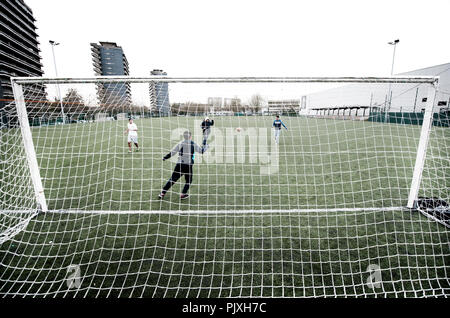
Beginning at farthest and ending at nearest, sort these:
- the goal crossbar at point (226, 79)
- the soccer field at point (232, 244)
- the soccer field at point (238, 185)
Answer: the soccer field at point (238, 185) → the goal crossbar at point (226, 79) → the soccer field at point (232, 244)

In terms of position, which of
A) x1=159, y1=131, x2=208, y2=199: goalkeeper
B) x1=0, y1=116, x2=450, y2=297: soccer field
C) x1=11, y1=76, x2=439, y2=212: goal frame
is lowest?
x1=0, y1=116, x2=450, y2=297: soccer field

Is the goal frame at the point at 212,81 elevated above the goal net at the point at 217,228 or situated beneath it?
elevated above

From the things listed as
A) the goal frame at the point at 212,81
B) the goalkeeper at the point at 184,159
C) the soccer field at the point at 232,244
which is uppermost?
the goal frame at the point at 212,81

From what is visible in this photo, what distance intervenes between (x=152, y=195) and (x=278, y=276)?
3.51 meters

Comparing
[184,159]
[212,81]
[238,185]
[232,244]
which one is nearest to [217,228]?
[232,244]

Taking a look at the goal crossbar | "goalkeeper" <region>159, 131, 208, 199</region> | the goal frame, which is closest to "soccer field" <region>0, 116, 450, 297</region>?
"goalkeeper" <region>159, 131, 208, 199</region>

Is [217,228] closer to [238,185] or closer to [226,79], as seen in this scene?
[238,185]

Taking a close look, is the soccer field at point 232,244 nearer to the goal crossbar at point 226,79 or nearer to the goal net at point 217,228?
the goal net at point 217,228

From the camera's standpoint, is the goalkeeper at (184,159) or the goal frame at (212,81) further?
the goalkeeper at (184,159)

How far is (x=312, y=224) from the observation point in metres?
3.79

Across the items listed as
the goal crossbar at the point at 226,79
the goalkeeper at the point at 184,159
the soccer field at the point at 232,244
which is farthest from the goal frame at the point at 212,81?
the goalkeeper at the point at 184,159

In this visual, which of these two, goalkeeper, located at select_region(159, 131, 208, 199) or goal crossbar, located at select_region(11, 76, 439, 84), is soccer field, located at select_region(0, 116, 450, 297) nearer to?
goalkeeper, located at select_region(159, 131, 208, 199)

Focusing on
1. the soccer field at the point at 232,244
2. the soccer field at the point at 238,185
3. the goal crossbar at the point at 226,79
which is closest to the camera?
the soccer field at the point at 232,244
